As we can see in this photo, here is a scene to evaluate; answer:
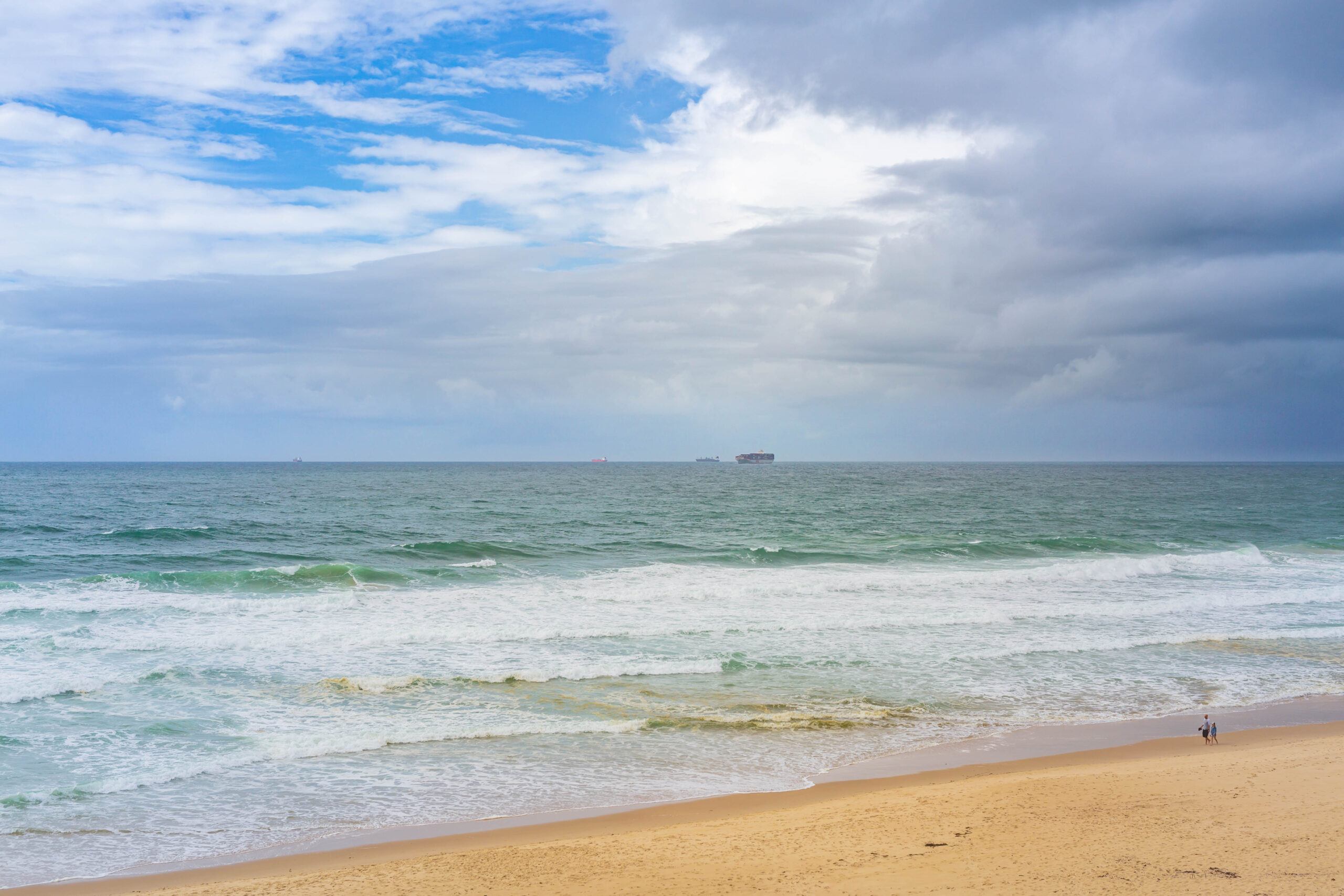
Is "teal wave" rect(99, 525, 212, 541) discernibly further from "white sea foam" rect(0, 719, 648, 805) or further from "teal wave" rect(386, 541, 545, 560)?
"white sea foam" rect(0, 719, 648, 805)

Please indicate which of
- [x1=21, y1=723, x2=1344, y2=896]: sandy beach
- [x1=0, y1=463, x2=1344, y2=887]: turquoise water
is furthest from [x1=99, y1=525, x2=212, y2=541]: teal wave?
[x1=21, y1=723, x2=1344, y2=896]: sandy beach

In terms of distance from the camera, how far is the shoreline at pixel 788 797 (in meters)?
8.59

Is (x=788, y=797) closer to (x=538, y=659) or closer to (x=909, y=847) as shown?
(x=909, y=847)

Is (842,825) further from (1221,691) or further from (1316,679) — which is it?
(1316,679)

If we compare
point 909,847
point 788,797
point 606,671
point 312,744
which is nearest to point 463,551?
point 606,671

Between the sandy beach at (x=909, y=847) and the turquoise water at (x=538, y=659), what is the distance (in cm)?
93

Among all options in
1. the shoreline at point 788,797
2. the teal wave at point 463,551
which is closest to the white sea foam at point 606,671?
the shoreline at point 788,797

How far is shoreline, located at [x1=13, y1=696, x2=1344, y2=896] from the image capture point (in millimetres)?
8594

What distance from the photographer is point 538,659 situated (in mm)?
17641

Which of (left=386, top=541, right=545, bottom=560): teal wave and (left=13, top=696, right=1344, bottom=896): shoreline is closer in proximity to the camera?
(left=13, top=696, right=1344, bottom=896): shoreline

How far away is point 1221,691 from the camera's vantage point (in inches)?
632

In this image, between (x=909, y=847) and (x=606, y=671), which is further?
(x=606, y=671)

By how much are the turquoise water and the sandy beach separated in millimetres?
931

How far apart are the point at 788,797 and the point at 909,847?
7.38 feet
